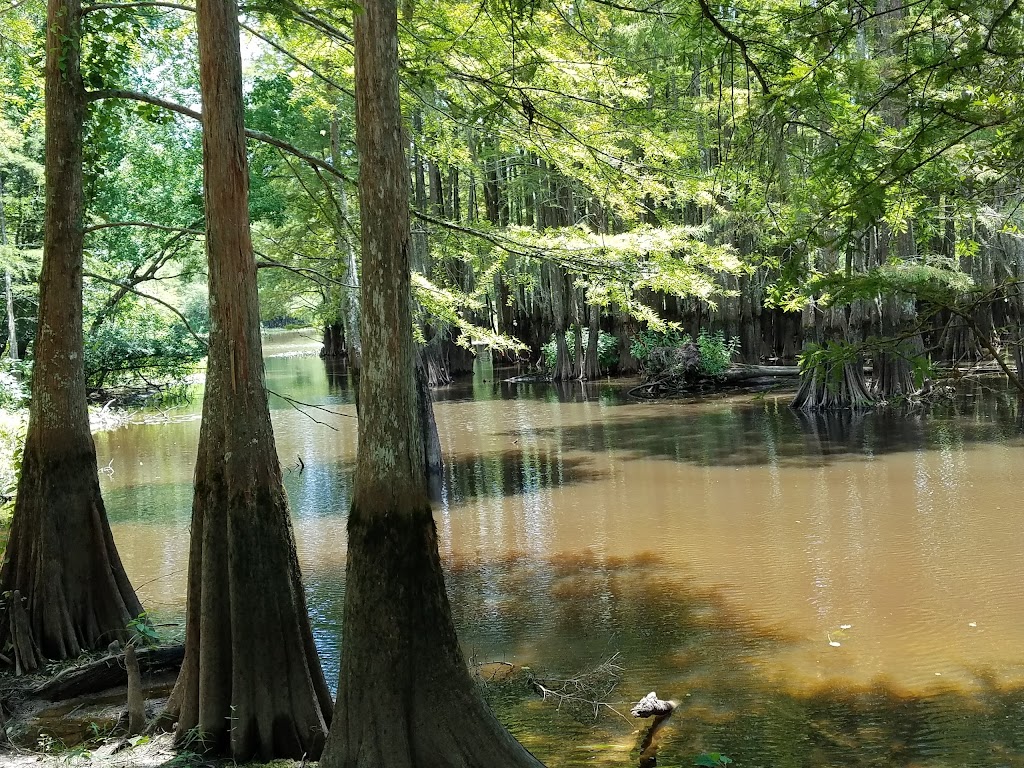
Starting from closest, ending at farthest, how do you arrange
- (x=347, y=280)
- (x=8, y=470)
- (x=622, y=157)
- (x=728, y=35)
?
(x=728, y=35) → (x=622, y=157) → (x=8, y=470) → (x=347, y=280)

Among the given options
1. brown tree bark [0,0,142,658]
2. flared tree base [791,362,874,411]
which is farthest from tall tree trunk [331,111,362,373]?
flared tree base [791,362,874,411]

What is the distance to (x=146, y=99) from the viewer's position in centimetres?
702

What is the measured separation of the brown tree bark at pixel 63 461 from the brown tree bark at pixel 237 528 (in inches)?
77.6

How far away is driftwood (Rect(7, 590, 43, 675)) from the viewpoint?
21.0 ft

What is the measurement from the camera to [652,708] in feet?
19.5

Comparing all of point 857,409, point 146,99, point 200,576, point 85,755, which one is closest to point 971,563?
point 200,576

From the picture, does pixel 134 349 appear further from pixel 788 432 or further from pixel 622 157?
pixel 622 157

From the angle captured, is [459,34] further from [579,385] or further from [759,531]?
[579,385]

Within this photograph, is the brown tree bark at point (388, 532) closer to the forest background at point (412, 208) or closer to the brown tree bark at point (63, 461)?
the forest background at point (412, 208)

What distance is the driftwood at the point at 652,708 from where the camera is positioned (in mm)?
5953

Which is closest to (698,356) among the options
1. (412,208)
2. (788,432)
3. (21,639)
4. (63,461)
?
(788,432)

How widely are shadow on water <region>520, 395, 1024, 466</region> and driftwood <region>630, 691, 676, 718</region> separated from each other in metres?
9.30

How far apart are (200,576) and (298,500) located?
27.8ft

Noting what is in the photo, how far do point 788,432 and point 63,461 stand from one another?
14.1 metres
